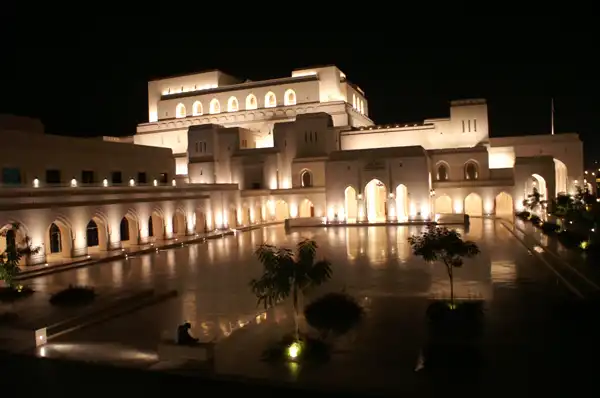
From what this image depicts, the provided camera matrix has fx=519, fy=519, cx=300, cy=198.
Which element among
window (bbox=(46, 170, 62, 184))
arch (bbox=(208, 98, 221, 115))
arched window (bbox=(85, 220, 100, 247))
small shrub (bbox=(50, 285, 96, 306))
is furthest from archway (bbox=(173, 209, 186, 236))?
arch (bbox=(208, 98, 221, 115))

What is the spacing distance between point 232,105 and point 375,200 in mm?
16622

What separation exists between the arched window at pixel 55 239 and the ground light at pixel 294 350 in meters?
19.1

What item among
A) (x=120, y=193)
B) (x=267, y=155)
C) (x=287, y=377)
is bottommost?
(x=287, y=377)

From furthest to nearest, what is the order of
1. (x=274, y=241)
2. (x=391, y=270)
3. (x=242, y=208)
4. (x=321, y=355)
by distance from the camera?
1. (x=242, y=208)
2. (x=274, y=241)
3. (x=391, y=270)
4. (x=321, y=355)

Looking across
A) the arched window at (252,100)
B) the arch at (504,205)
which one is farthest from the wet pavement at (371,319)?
the arched window at (252,100)

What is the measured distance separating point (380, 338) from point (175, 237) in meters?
20.7

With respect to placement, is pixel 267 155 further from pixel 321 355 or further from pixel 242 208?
pixel 321 355

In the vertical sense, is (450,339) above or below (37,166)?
below

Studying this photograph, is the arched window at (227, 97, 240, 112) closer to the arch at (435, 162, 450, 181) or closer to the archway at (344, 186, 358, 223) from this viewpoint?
the archway at (344, 186, 358, 223)

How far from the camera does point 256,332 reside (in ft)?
32.4

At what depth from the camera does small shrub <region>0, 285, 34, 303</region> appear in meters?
13.5

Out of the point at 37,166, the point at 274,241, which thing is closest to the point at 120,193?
the point at 37,166

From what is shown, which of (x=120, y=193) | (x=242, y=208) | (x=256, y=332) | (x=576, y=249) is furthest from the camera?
(x=242, y=208)

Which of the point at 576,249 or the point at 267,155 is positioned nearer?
the point at 576,249
